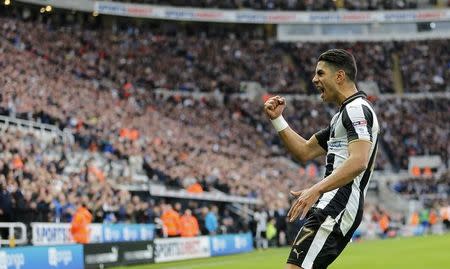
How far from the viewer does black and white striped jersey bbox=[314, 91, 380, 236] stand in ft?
20.6

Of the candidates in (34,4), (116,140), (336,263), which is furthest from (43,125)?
(34,4)

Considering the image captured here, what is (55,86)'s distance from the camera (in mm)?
35438

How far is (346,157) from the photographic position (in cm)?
647

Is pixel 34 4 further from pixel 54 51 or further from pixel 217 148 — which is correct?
pixel 217 148

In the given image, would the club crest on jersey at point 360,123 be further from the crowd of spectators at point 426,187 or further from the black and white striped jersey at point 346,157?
the crowd of spectators at point 426,187

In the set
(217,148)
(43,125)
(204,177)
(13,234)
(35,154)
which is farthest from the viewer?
(217,148)

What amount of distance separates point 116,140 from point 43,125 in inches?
168

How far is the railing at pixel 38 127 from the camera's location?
28.0 metres

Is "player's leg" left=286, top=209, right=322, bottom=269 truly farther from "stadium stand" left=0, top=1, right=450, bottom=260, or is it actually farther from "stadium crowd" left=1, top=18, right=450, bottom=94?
"stadium crowd" left=1, top=18, right=450, bottom=94

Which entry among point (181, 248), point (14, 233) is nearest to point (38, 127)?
point (181, 248)

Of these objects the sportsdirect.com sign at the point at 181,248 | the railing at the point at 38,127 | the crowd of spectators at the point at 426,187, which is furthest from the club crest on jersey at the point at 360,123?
the crowd of spectators at the point at 426,187

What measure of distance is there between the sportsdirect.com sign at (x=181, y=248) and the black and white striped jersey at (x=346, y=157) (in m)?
18.5

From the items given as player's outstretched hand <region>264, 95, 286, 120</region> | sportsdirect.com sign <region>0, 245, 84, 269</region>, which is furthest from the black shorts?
sportsdirect.com sign <region>0, 245, 84, 269</region>

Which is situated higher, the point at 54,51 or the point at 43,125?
the point at 54,51
